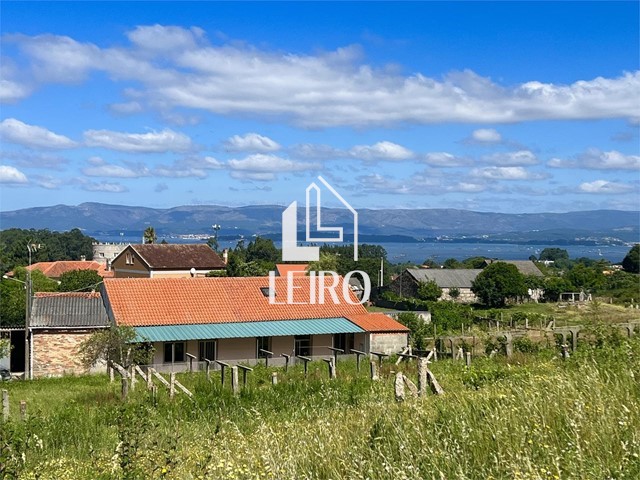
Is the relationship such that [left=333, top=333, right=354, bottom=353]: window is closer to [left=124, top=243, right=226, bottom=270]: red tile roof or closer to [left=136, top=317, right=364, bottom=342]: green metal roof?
[left=136, top=317, right=364, bottom=342]: green metal roof

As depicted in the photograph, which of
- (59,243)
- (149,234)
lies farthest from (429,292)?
(59,243)

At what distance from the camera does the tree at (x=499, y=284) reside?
55.3 meters

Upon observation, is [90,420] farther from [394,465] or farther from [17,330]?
[17,330]

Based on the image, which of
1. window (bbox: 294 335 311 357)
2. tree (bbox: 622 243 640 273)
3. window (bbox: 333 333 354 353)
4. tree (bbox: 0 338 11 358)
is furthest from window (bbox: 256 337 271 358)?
tree (bbox: 622 243 640 273)

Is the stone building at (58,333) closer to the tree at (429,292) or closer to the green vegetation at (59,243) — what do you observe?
the tree at (429,292)

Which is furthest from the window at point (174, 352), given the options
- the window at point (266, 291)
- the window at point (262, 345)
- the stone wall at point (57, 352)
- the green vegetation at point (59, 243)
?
the green vegetation at point (59, 243)

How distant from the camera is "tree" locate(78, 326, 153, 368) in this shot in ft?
69.8

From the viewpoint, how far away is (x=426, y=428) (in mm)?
4738

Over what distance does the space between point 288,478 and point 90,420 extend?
21.6 feet

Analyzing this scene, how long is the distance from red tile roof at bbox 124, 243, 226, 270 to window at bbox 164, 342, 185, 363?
Result: 2466 cm

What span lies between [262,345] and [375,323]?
4547 millimetres

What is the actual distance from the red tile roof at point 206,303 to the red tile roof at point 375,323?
1.20ft

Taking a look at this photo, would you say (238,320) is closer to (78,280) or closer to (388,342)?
(388,342)

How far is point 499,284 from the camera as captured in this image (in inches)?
2186
